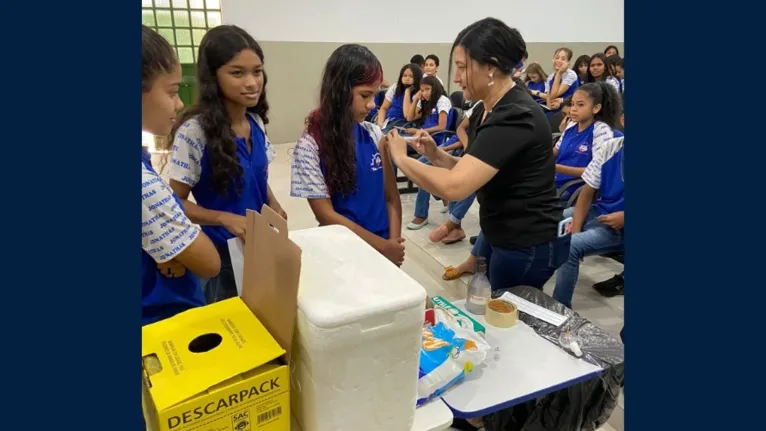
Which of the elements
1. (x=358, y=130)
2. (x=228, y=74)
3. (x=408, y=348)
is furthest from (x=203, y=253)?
(x=358, y=130)

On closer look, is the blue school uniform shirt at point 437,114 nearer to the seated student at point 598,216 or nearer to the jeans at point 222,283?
the seated student at point 598,216

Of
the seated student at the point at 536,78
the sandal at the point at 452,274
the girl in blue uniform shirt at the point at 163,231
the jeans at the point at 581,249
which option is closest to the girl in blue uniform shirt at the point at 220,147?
the girl in blue uniform shirt at the point at 163,231

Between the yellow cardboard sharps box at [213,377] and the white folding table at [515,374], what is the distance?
1.43 feet

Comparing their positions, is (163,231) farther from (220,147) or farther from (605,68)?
(605,68)

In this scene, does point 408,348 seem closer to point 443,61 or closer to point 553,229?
point 553,229

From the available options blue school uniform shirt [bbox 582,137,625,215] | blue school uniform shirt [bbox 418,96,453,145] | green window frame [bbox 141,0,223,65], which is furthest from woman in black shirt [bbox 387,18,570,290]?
green window frame [bbox 141,0,223,65]

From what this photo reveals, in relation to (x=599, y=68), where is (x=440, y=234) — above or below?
below

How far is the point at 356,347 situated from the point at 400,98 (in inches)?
182

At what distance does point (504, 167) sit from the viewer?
151 cm

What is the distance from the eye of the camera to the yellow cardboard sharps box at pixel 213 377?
705 millimetres

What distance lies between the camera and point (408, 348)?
818mm

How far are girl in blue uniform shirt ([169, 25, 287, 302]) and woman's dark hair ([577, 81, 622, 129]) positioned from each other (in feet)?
7.22

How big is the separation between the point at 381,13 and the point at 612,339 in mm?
6767

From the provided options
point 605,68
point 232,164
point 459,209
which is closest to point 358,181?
point 232,164
